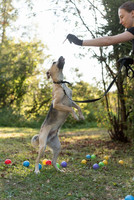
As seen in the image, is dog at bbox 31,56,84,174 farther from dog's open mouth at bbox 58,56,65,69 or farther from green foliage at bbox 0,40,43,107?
green foliage at bbox 0,40,43,107

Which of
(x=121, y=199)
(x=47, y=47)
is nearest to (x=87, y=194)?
(x=121, y=199)

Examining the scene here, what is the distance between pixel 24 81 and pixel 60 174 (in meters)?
12.2

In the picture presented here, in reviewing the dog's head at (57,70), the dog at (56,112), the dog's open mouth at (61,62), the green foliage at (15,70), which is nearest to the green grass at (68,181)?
the dog at (56,112)

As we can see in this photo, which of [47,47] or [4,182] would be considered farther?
[47,47]

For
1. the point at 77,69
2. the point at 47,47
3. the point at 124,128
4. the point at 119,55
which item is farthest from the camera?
the point at 47,47

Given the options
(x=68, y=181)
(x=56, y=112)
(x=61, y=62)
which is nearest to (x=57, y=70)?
(x=61, y=62)

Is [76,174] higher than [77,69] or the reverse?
the reverse

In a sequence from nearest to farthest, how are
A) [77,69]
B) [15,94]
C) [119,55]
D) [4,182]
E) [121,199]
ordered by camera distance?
[121,199] < [4,182] < [119,55] < [77,69] < [15,94]

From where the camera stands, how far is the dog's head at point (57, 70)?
14.1 ft

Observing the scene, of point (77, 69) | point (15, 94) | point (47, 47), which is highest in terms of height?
point (47, 47)

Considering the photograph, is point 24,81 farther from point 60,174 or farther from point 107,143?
point 60,174

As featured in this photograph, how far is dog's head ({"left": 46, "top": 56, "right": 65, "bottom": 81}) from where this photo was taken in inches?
169

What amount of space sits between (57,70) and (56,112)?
2.64 ft

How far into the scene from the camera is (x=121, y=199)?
11.0 ft
